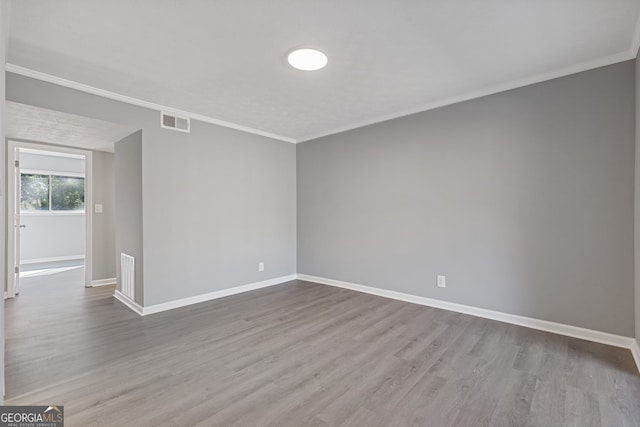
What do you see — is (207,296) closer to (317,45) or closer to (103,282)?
(103,282)

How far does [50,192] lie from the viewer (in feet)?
22.6

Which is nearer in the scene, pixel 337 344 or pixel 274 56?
pixel 274 56

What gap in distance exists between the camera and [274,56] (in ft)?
7.89

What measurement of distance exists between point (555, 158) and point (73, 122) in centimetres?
493

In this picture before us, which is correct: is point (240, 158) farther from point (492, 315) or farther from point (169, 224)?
point (492, 315)

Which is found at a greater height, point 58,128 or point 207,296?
point 58,128

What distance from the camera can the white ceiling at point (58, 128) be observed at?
287 cm

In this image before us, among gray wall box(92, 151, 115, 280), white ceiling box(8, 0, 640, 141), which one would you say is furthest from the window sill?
A: white ceiling box(8, 0, 640, 141)

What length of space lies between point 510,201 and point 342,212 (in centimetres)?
222

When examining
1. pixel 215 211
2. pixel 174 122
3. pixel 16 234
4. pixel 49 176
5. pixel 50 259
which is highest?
pixel 174 122

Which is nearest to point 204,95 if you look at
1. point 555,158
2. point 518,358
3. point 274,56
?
point 274,56
